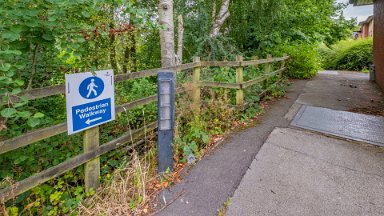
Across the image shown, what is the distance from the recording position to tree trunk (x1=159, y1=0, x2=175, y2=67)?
5.13m

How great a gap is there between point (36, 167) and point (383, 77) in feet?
30.4

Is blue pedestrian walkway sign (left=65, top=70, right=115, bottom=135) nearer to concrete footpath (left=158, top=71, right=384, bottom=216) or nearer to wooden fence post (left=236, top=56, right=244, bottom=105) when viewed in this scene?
concrete footpath (left=158, top=71, right=384, bottom=216)

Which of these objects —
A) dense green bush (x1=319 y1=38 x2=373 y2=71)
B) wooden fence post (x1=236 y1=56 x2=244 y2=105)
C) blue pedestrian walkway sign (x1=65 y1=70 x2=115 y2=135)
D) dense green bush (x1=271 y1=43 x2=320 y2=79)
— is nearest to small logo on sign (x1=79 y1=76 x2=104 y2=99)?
blue pedestrian walkway sign (x1=65 y1=70 x2=115 y2=135)

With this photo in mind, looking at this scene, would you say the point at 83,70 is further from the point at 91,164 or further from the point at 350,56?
the point at 350,56

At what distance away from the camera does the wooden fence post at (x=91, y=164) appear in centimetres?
282

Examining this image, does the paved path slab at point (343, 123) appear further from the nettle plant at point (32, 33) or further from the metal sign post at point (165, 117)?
Result: the nettle plant at point (32, 33)

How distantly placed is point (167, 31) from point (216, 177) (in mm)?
3168

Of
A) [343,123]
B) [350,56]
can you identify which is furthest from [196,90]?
[350,56]

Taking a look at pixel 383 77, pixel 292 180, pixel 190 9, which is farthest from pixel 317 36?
pixel 292 180

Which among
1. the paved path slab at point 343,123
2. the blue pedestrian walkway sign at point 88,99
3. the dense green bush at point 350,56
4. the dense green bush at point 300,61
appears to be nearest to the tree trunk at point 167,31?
the blue pedestrian walkway sign at point 88,99

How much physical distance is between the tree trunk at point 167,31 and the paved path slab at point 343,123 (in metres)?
2.66

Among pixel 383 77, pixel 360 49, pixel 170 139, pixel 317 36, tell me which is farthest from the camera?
pixel 360 49

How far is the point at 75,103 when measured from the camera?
2.59 meters

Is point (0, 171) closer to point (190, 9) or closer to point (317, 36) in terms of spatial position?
point (190, 9)
